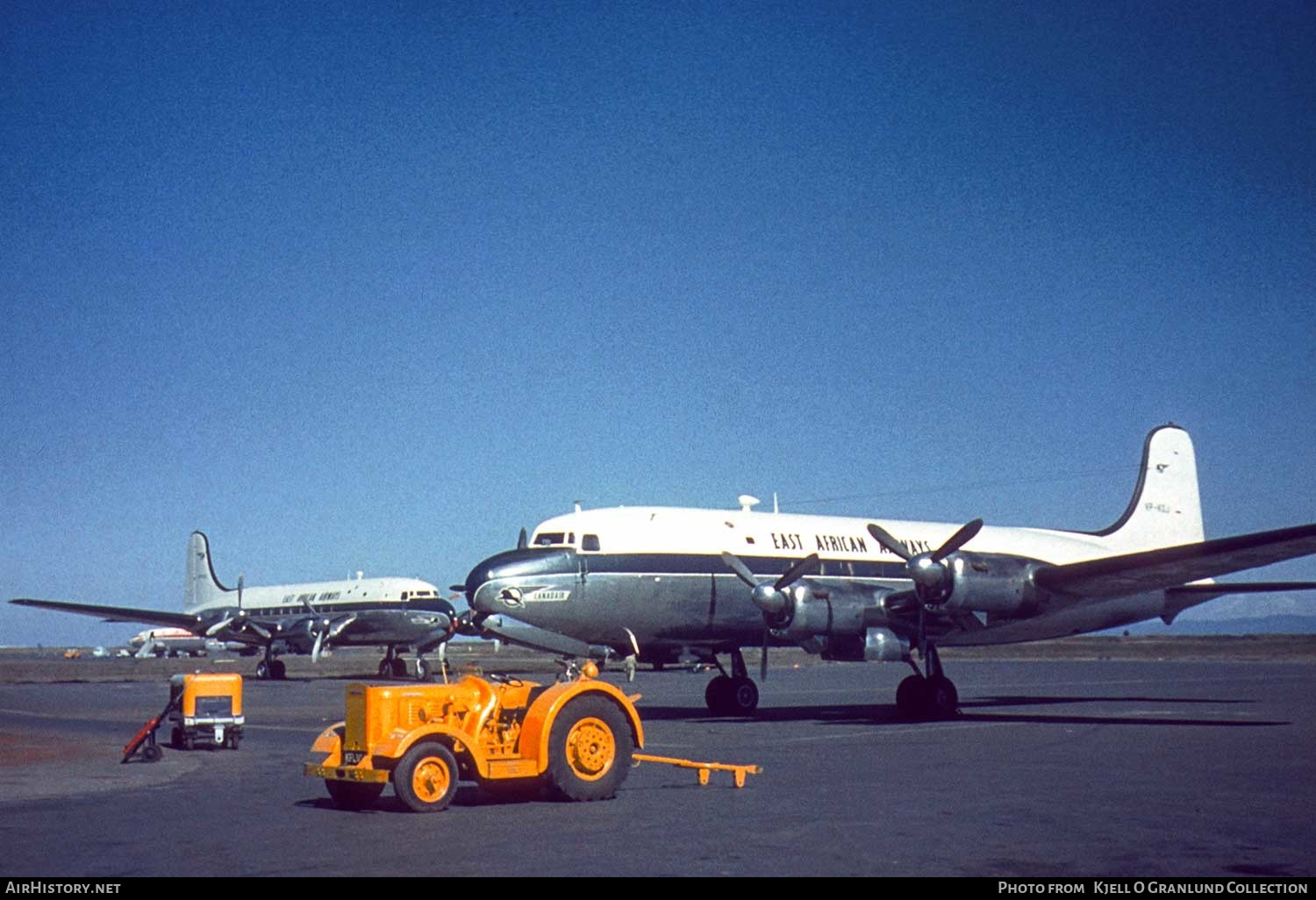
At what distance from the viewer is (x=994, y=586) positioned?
22578mm

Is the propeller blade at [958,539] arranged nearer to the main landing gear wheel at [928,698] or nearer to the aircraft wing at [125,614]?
the main landing gear wheel at [928,698]

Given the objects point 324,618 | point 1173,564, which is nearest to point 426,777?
point 1173,564

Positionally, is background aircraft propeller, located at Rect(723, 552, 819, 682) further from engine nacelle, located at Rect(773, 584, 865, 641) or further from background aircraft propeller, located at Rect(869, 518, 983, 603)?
background aircraft propeller, located at Rect(869, 518, 983, 603)

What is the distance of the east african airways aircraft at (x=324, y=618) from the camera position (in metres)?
47.8

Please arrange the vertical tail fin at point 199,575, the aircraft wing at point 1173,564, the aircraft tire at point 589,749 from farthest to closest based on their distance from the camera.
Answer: the vertical tail fin at point 199,575 < the aircraft wing at point 1173,564 < the aircraft tire at point 589,749

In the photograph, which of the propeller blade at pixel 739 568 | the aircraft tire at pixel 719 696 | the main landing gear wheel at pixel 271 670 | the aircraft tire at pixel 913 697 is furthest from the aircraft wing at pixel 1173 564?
the main landing gear wheel at pixel 271 670

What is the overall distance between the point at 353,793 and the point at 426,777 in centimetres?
85

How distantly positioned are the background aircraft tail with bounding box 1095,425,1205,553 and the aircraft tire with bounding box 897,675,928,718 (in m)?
11.9

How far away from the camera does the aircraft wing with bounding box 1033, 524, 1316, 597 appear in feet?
69.4

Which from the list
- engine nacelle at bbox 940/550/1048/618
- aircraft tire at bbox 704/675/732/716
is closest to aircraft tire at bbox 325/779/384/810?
engine nacelle at bbox 940/550/1048/618

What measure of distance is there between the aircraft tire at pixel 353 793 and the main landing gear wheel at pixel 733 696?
1427cm

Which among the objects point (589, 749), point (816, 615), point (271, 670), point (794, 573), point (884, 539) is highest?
point (884, 539)

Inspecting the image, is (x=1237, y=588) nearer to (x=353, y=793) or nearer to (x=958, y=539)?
(x=958, y=539)
